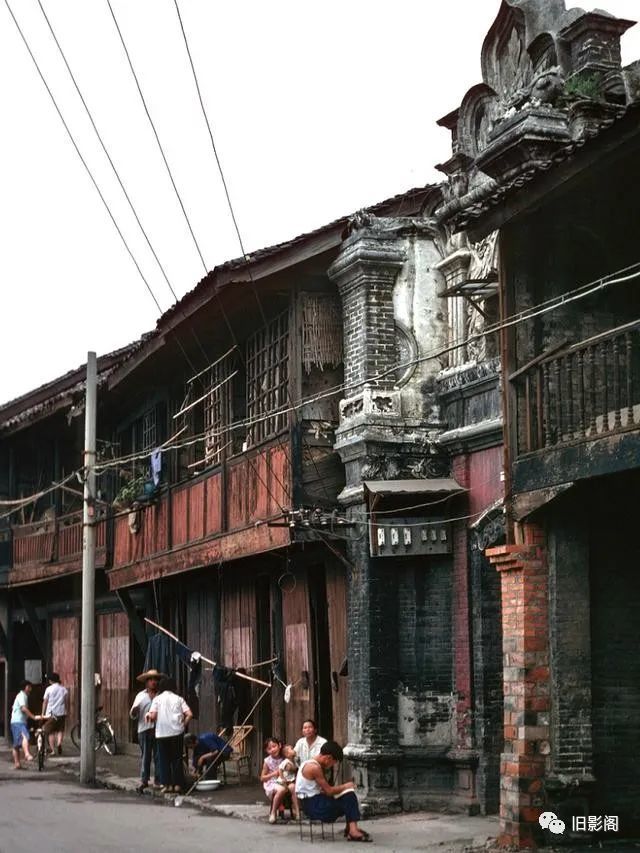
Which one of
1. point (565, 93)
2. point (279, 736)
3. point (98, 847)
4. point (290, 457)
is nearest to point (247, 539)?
point (290, 457)

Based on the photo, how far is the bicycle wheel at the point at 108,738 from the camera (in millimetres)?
27281

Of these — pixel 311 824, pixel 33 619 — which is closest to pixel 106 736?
pixel 33 619

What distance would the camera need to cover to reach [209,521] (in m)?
21.3

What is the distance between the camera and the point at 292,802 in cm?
1638

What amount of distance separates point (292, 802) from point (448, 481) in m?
4.00

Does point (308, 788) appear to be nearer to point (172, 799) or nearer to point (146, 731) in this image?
point (172, 799)

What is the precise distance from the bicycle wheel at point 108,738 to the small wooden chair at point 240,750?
5.92 metres

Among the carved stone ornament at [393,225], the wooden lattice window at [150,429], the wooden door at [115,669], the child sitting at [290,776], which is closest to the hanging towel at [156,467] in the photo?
the wooden lattice window at [150,429]

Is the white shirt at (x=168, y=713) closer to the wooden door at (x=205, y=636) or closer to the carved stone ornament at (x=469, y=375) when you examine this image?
the wooden door at (x=205, y=636)

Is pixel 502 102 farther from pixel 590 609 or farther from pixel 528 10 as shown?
pixel 590 609

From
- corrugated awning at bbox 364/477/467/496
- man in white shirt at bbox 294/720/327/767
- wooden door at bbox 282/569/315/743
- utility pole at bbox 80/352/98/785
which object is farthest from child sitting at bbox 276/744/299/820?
utility pole at bbox 80/352/98/785

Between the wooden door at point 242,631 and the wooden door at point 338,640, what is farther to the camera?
the wooden door at point 242,631

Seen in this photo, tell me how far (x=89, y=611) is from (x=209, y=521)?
7.05 feet

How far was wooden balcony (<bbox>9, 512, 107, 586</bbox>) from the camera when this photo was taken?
27.3 m
